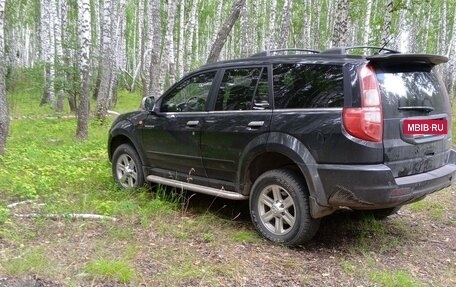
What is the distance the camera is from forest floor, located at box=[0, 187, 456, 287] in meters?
3.50

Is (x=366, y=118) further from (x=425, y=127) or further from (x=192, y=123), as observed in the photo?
(x=192, y=123)

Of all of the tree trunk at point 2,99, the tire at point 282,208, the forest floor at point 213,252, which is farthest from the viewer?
the tree trunk at point 2,99

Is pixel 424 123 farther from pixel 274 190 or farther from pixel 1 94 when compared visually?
→ pixel 1 94

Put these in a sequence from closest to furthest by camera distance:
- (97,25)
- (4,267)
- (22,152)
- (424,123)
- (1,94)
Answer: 1. (4,267)
2. (424,123)
3. (1,94)
4. (22,152)
5. (97,25)

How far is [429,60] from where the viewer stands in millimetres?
4297

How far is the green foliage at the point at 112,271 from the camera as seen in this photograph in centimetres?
340

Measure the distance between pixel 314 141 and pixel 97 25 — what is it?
24537 millimetres

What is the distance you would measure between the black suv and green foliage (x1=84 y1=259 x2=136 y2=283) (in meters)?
1.53

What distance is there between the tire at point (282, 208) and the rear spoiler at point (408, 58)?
1321 mm

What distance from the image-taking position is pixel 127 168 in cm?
611

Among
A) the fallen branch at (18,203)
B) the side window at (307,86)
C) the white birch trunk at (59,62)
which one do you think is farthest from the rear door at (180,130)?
the white birch trunk at (59,62)

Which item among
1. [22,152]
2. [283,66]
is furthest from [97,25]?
[283,66]

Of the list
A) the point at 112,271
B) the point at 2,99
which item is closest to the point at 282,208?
the point at 112,271

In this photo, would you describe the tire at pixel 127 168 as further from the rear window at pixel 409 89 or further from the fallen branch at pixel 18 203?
the rear window at pixel 409 89
